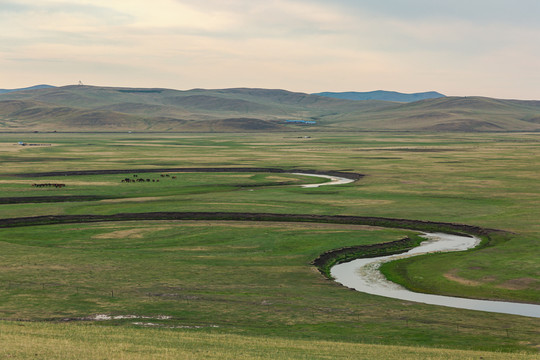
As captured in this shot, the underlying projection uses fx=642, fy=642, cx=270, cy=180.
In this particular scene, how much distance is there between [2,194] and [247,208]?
3738 cm

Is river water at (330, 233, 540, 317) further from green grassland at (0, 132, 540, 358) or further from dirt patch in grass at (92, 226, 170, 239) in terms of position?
dirt patch in grass at (92, 226, 170, 239)

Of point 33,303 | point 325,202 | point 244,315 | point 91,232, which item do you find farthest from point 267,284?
point 325,202

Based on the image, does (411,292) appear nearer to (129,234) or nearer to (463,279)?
(463,279)

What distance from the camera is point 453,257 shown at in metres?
54.6

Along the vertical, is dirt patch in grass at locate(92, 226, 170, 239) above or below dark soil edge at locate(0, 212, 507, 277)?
below

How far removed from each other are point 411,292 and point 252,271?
39.9ft

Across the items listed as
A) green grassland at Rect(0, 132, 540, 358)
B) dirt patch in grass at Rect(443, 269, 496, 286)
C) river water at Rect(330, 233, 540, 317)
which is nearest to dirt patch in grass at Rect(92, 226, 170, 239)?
green grassland at Rect(0, 132, 540, 358)

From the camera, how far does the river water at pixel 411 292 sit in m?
41.6

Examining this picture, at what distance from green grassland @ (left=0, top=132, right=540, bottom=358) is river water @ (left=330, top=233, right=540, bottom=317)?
1758 millimetres

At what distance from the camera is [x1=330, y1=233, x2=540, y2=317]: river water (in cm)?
4162

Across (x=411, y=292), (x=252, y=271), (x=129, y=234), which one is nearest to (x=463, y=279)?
(x=411, y=292)

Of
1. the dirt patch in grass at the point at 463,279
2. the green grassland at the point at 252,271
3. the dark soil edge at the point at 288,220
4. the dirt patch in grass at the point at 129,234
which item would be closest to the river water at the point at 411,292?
the green grassland at the point at 252,271

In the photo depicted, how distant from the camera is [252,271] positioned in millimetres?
49719

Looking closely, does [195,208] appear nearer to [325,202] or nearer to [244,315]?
[325,202]
